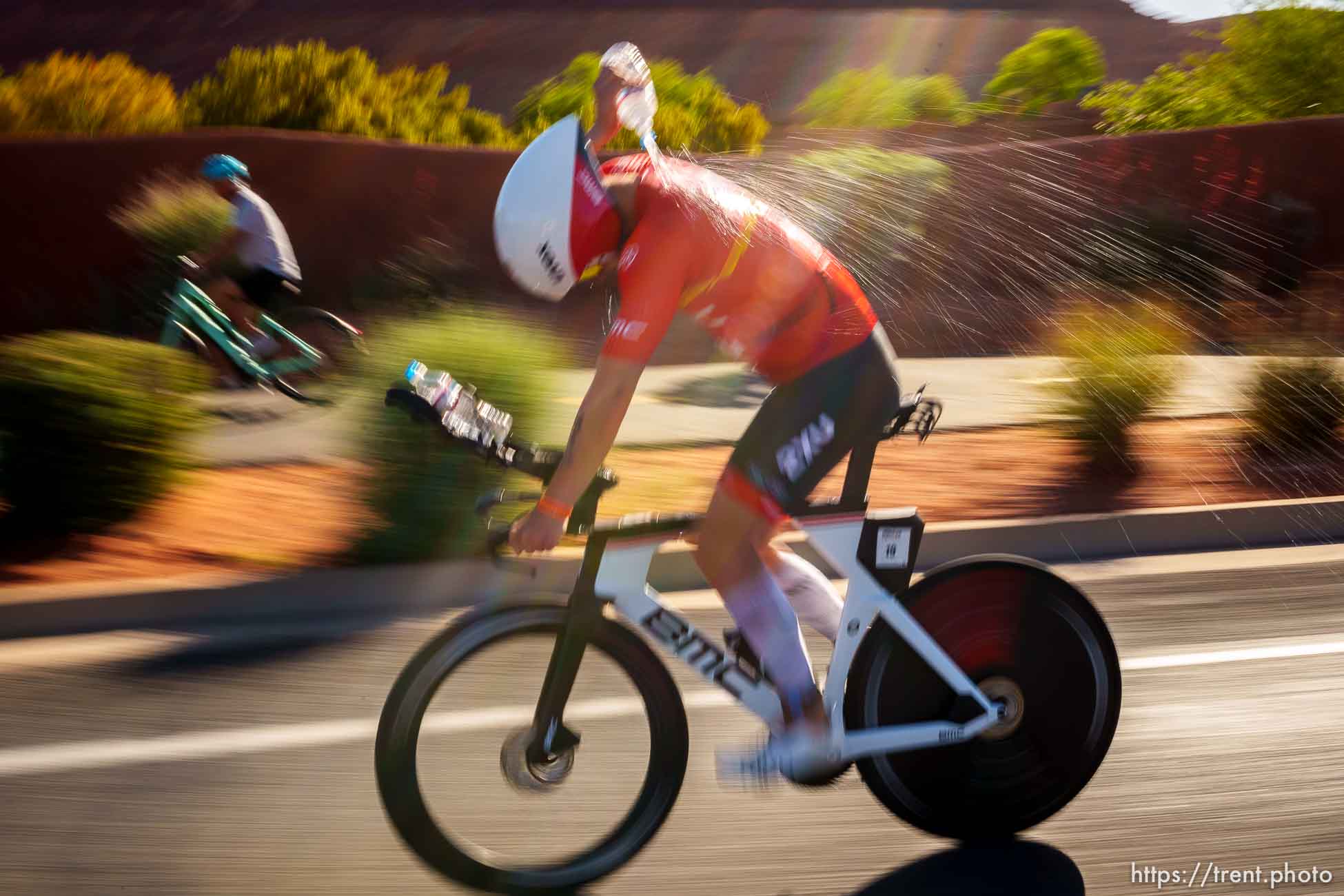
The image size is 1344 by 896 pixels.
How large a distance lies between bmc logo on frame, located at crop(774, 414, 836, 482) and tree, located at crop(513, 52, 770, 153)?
65.3ft

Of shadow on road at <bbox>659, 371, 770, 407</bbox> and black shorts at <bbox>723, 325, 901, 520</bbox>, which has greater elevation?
black shorts at <bbox>723, 325, 901, 520</bbox>

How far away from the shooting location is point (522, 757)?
352cm

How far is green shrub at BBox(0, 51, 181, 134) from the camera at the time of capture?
72.2 ft

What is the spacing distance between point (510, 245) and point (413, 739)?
1.20 metres

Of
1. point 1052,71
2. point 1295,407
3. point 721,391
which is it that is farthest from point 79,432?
point 1052,71

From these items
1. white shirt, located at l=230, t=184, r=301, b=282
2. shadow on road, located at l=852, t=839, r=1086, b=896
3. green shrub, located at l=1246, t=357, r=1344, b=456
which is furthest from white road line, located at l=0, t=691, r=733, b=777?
white shirt, located at l=230, t=184, r=301, b=282

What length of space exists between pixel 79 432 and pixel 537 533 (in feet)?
13.5

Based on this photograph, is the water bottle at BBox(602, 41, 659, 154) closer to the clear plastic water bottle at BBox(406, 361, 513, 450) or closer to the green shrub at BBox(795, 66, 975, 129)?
the clear plastic water bottle at BBox(406, 361, 513, 450)

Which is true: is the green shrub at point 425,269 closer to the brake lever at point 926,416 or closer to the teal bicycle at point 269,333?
the teal bicycle at point 269,333

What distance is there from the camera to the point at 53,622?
579 centimetres

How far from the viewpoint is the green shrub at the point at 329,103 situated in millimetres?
24469

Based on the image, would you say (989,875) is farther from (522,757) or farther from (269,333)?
(269,333)

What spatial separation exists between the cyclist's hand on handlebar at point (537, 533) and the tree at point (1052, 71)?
175ft

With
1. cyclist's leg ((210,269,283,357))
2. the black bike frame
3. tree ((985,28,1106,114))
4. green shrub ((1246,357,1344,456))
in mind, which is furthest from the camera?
tree ((985,28,1106,114))
